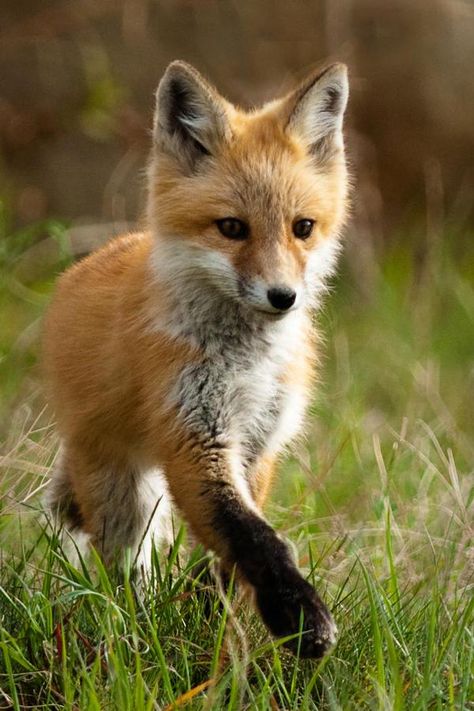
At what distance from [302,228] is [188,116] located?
585 mm

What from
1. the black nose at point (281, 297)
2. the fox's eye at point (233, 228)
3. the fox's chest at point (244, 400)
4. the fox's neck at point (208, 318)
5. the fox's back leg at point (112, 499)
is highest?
the fox's eye at point (233, 228)

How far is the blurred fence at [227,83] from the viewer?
8688mm

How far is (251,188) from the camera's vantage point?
373cm

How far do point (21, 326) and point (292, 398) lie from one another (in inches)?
106

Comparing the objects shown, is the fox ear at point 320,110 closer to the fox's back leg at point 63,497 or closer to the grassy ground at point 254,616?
the grassy ground at point 254,616

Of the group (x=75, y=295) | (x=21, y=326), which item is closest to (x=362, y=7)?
(x=21, y=326)

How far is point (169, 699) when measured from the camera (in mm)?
2885

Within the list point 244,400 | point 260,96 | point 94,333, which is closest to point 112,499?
point 94,333

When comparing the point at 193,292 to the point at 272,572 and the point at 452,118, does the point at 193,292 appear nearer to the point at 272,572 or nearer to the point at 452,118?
the point at 272,572

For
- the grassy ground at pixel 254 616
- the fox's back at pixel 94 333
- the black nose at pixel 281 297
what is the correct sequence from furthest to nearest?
1. the fox's back at pixel 94 333
2. the black nose at pixel 281 297
3. the grassy ground at pixel 254 616

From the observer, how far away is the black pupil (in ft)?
12.4

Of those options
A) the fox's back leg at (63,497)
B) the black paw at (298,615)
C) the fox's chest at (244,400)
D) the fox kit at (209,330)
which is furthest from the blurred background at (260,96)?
the black paw at (298,615)

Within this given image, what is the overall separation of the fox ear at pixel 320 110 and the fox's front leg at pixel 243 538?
1188mm

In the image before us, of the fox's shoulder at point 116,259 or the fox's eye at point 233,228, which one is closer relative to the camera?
the fox's eye at point 233,228
